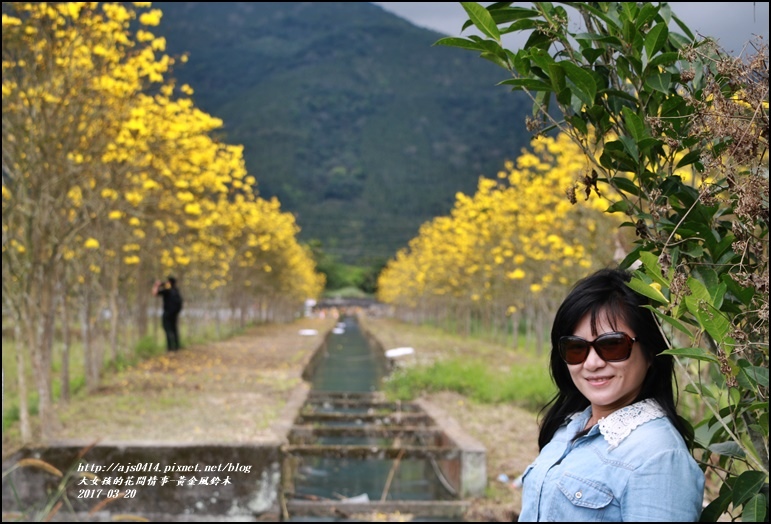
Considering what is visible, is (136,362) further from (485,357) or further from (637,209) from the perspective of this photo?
(637,209)

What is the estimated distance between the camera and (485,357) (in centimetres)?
1850

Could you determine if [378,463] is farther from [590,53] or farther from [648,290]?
[648,290]

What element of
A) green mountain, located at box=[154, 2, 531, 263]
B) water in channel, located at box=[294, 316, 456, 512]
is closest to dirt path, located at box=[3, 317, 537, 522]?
water in channel, located at box=[294, 316, 456, 512]

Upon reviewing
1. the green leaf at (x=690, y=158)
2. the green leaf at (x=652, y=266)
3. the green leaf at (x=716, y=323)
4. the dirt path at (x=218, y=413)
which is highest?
the green leaf at (x=690, y=158)

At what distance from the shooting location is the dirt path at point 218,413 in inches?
291

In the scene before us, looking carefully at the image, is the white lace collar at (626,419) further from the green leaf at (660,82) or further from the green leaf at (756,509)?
the green leaf at (660,82)

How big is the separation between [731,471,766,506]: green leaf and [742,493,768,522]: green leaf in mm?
16

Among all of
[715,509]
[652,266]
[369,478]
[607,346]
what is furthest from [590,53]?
[369,478]

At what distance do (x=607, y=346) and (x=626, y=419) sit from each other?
0.17 metres

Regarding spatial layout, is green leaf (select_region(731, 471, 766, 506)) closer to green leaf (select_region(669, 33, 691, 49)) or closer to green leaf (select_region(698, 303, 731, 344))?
green leaf (select_region(698, 303, 731, 344))

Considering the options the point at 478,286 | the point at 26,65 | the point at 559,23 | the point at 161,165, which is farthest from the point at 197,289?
the point at 559,23

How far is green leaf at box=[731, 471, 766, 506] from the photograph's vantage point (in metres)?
1.69

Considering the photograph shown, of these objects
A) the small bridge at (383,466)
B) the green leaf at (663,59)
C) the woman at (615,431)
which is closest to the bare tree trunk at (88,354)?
the small bridge at (383,466)

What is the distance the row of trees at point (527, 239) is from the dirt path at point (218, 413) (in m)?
2.46
